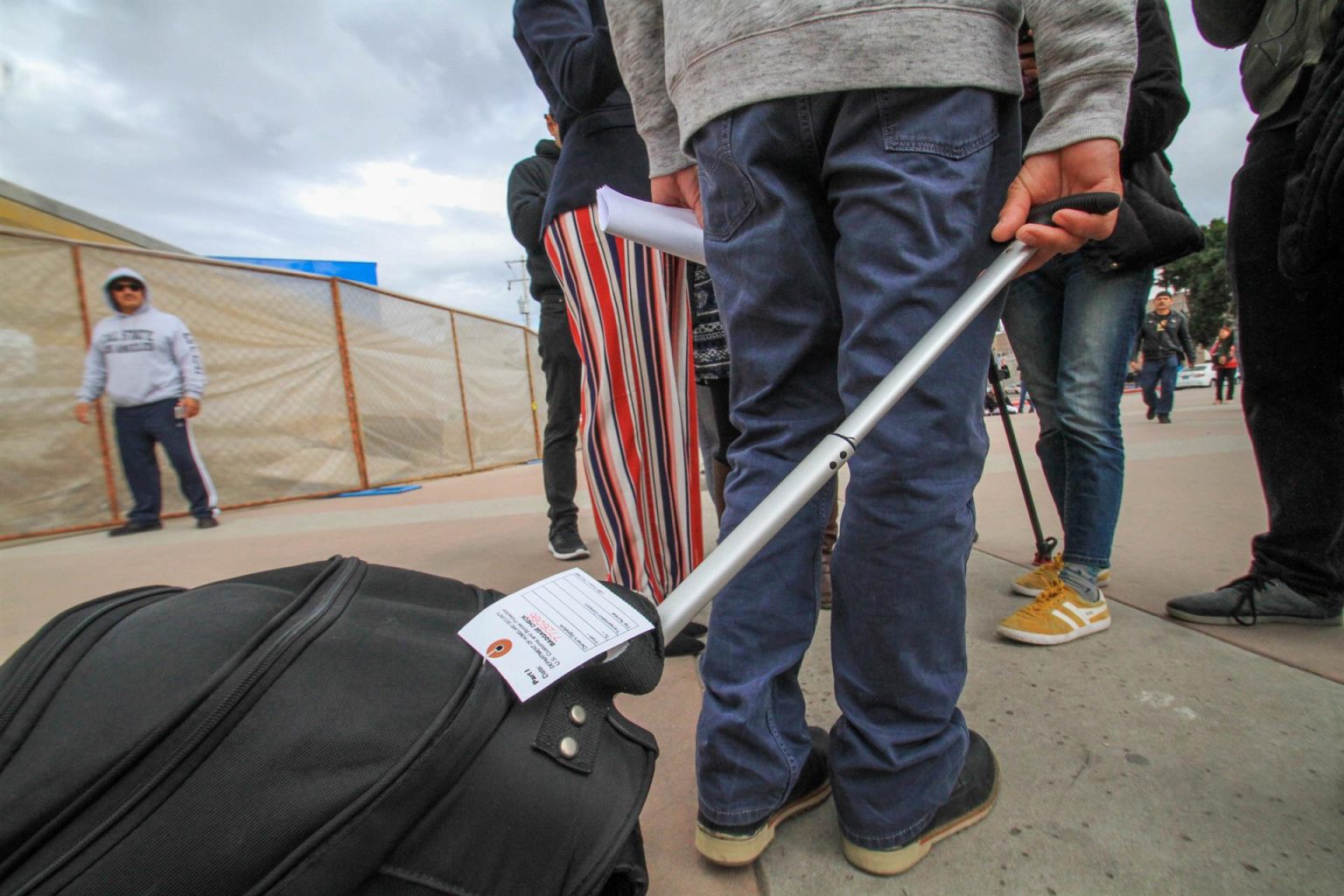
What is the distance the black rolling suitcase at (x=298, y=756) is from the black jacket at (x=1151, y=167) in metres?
1.52

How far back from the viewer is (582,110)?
1597 millimetres

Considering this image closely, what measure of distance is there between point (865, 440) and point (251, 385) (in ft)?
18.3

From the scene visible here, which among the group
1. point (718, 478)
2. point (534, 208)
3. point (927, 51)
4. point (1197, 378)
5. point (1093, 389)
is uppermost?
point (534, 208)

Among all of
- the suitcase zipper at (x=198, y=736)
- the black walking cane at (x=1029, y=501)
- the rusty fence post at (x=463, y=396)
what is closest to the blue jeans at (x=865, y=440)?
the suitcase zipper at (x=198, y=736)

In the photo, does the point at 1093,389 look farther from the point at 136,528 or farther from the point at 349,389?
the point at 349,389

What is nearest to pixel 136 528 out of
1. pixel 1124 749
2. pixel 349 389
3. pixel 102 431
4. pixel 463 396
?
pixel 102 431

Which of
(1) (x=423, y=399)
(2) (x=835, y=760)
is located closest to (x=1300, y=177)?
(2) (x=835, y=760)

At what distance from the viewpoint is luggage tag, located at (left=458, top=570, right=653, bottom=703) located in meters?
0.56

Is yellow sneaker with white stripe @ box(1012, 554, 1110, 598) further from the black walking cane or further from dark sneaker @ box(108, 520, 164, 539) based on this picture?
dark sneaker @ box(108, 520, 164, 539)

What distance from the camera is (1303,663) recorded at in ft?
4.19

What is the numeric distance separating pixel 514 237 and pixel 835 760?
7.20 feet

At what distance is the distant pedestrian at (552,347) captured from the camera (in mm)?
2418

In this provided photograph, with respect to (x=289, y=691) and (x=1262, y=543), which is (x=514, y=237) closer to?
(x=289, y=691)

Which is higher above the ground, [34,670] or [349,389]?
[349,389]
